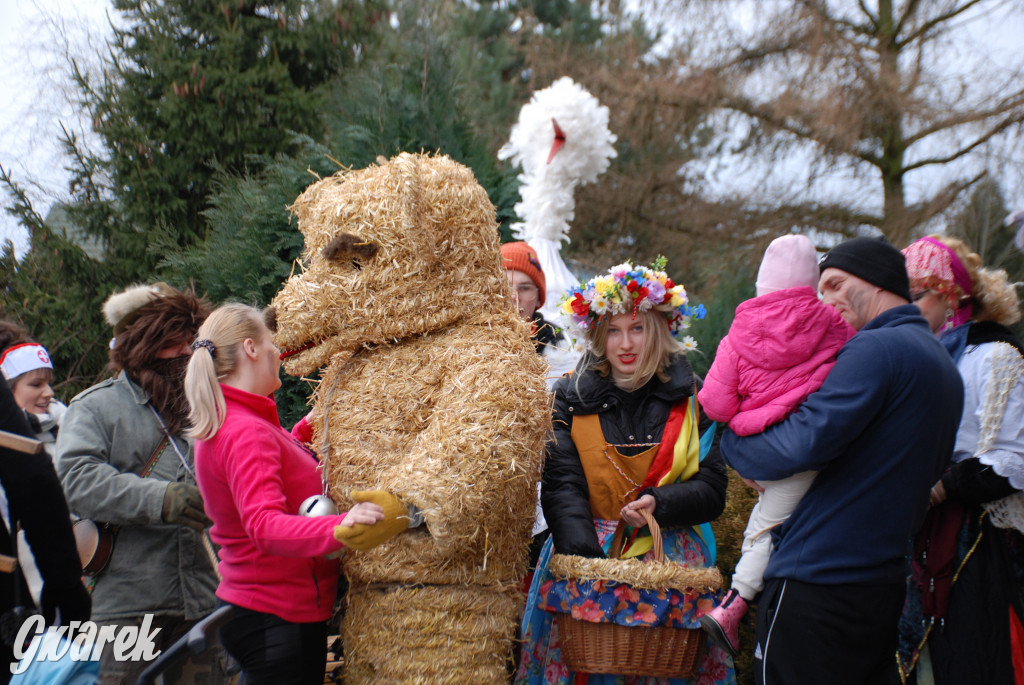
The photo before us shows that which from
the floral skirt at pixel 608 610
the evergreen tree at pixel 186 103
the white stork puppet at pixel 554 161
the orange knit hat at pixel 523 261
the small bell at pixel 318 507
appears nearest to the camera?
the small bell at pixel 318 507

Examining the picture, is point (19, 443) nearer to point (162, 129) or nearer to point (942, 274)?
point (942, 274)

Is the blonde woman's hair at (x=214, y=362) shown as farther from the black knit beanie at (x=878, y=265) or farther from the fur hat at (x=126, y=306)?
the black knit beanie at (x=878, y=265)

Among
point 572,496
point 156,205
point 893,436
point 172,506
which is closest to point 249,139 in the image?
point 156,205

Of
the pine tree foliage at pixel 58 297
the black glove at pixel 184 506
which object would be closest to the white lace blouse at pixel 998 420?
the black glove at pixel 184 506

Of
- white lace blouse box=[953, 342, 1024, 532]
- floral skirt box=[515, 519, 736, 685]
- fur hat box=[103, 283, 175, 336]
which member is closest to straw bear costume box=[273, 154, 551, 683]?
floral skirt box=[515, 519, 736, 685]

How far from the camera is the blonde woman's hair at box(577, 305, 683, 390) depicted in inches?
121

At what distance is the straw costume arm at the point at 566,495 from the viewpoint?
2748mm

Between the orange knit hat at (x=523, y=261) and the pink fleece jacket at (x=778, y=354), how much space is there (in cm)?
157

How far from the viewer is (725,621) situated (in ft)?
7.86

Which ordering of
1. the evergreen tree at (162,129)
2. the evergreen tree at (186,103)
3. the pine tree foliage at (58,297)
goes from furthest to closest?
the evergreen tree at (186,103) < the evergreen tree at (162,129) < the pine tree foliage at (58,297)

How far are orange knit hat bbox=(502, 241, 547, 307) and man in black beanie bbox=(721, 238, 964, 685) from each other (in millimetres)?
1883

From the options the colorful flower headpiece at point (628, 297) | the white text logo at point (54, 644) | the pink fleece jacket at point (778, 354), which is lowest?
the white text logo at point (54, 644)

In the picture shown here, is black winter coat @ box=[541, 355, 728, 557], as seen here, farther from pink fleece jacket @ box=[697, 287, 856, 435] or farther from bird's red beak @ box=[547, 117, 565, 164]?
→ bird's red beak @ box=[547, 117, 565, 164]

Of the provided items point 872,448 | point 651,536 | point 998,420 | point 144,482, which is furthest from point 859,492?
point 144,482
